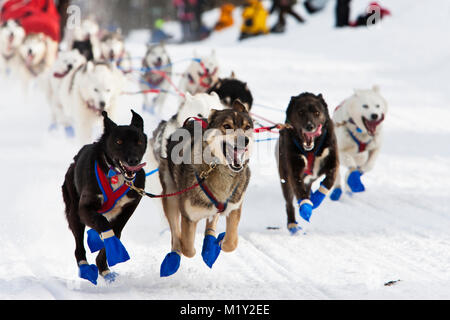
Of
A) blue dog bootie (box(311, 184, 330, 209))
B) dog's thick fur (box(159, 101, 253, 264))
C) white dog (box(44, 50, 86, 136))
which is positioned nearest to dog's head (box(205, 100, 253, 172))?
dog's thick fur (box(159, 101, 253, 264))

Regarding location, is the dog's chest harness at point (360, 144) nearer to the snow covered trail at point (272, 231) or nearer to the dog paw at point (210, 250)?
the snow covered trail at point (272, 231)

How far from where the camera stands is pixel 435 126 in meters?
8.15

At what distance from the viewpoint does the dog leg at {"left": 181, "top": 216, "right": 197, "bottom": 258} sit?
11.3 ft

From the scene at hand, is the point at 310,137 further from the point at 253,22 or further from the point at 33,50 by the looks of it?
the point at 253,22

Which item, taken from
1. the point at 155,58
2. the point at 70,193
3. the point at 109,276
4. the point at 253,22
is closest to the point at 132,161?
the point at 70,193

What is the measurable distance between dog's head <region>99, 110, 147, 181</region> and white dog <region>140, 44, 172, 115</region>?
5.25m

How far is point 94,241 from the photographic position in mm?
3305

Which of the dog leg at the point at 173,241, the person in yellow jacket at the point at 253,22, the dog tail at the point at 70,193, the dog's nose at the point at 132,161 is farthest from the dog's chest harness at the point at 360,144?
the person in yellow jacket at the point at 253,22

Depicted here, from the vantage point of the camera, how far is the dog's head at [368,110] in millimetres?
5336

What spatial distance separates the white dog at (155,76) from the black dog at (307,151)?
420 centimetres

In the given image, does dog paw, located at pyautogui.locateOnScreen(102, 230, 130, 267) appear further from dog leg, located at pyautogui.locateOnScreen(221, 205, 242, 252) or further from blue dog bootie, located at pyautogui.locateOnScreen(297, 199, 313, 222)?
blue dog bootie, located at pyautogui.locateOnScreen(297, 199, 313, 222)

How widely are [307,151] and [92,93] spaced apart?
2.72 metres
